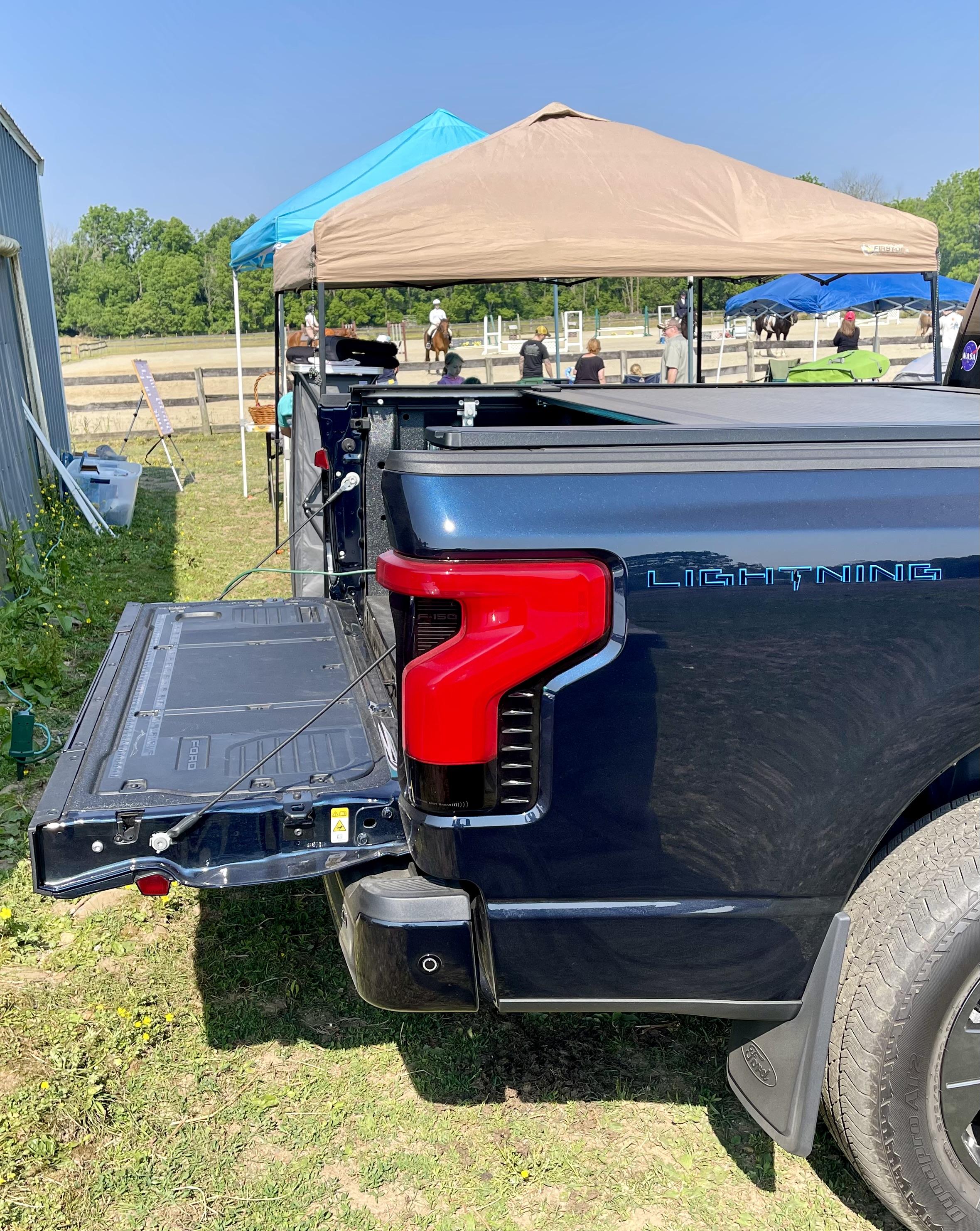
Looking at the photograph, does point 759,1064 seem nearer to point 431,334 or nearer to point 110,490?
point 110,490

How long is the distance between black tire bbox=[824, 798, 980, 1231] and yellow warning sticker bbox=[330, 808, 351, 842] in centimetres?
107

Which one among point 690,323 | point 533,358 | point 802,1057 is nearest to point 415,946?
point 802,1057

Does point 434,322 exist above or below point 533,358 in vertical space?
above

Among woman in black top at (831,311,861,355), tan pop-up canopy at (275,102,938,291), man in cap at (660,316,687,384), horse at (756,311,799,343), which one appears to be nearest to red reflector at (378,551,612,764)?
tan pop-up canopy at (275,102,938,291)

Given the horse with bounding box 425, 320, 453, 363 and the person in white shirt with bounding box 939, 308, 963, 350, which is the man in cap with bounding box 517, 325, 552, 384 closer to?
the horse with bounding box 425, 320, 453, 363

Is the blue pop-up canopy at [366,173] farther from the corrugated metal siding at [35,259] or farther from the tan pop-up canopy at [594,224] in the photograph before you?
the tan pop-up canopy at [594,224]

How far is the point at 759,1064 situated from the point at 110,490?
9.27 metres

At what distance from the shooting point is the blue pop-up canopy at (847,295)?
16844 mm

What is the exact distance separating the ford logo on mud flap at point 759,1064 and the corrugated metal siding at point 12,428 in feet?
22.4

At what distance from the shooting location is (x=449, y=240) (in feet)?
22.4

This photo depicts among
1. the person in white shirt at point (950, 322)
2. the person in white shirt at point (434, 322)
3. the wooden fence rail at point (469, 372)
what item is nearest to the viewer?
the person in white shirt at point (434, 322)

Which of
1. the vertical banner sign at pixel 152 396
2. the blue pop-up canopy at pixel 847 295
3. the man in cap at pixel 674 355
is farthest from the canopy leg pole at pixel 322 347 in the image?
the blue pop-up canopy at pixel 847 295

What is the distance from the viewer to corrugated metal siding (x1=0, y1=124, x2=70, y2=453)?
10375 millimetres

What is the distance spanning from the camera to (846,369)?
37.7ft
